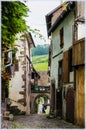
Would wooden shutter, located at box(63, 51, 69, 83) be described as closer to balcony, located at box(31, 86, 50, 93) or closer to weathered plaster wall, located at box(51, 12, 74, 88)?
weathered plaster wall, located at box(51, 12, 74, 88)

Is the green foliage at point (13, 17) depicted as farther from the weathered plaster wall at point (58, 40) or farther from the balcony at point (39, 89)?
the balcony at point (39, 89)

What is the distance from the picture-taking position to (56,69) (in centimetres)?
2591

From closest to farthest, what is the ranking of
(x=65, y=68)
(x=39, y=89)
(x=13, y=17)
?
(x=13, y=17)
(x=65, y=68)
(x=39, y=89)

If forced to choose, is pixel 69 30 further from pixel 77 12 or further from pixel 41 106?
pixel 41 106

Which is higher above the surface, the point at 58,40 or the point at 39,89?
the point at 58,40

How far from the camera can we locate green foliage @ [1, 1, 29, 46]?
11.1 m

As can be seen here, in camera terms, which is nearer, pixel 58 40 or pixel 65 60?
pixel 65 60

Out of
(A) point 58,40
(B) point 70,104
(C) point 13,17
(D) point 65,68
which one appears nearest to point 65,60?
(D) point 65,68

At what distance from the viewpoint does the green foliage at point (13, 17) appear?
1110cm

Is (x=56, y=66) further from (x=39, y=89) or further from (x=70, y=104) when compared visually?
(x=39, y=89)

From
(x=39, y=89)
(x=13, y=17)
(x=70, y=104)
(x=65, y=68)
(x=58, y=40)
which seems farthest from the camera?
(x=39, y=89)

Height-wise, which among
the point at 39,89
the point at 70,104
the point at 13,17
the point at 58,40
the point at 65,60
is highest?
the point at 58,40

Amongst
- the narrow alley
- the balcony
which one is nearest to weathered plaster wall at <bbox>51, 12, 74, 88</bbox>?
the narrow alley

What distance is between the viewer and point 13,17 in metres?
11.6
